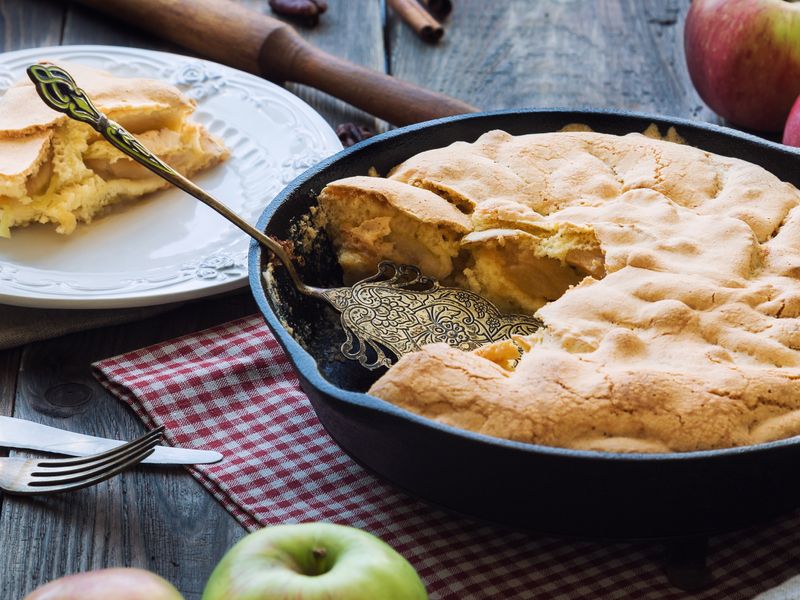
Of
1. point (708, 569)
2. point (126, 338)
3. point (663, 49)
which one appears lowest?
point (126, 338)

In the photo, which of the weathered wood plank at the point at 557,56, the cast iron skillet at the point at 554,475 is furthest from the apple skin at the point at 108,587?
the weathered wood plank at the point at 557,56

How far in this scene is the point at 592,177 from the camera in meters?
1.82

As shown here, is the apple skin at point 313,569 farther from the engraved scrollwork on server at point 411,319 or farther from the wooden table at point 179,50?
the engraved scrollwork on server at point 411,319

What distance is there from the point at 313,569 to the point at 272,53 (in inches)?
72.4

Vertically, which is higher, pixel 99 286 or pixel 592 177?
pixel 592 177

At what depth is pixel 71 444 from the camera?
5.26 ft

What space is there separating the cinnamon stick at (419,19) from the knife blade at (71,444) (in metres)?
1.80

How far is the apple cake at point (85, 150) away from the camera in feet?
7.06

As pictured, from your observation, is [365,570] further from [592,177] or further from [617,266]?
[592,177]

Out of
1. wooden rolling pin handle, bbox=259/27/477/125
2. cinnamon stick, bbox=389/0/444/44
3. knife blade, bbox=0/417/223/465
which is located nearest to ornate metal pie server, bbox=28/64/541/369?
knife blade, bbox=0/417/223/465

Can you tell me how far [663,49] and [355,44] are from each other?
0.92m

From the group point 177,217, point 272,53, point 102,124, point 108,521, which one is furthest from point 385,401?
point 272,53

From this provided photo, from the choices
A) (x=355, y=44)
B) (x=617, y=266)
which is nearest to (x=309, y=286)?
(x=617, y=266)

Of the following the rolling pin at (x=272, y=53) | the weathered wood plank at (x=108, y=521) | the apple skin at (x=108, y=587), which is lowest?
the weathered wood plank at (x=108, y=521)
